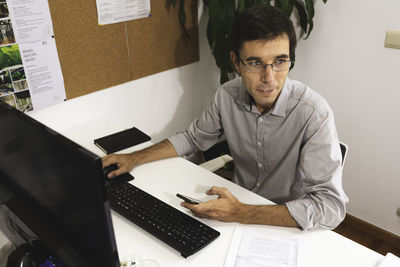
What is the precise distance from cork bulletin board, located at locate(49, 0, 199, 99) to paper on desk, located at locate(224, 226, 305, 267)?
3.68ft

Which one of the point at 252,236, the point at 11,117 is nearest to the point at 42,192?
the point at 11,117

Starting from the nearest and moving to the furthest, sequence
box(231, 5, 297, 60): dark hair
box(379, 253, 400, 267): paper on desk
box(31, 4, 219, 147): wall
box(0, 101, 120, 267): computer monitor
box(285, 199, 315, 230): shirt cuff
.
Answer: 1. box(0, 101, 120, 267): computer monitor
2. box(379, 253, 400, 267): paper on desk
3. box(285, 199, 315, 230): shirt cuff
4. box(231, 5, 297, 60): dark hair
5. box(31, 4, 219, 147): wall

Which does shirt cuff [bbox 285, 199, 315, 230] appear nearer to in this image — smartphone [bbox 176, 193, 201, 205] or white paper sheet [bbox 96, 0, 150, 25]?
smartphone [bbox 176, 193, 201, 205]

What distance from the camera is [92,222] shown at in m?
0.65

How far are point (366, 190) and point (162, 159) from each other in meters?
1.30

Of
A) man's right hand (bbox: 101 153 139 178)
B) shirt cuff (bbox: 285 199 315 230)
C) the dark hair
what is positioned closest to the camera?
shirt cuff (bbox: 285 199 315 230)

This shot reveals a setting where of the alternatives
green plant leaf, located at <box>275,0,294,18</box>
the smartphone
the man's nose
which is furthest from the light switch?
the smartphone

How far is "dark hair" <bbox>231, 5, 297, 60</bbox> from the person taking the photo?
1.16m

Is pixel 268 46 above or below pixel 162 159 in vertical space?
above

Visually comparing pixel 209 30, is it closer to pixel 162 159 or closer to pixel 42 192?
pixel 162 159

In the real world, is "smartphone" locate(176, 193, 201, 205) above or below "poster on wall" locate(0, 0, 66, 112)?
below

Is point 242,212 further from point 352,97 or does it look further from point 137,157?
point 352,97

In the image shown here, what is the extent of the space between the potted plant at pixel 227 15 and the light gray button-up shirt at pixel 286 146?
59 centimetres

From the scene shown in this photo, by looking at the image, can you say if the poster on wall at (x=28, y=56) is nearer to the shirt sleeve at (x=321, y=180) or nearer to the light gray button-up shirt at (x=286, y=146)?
the light gray button-up shirt at (x=286, y=146)
